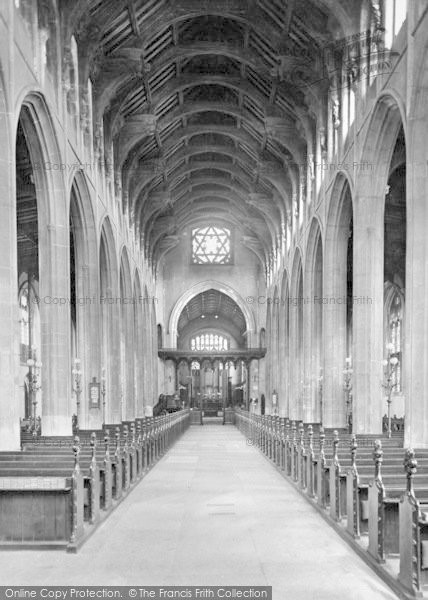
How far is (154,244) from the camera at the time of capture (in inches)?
1794

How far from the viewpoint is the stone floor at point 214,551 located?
22.8ft

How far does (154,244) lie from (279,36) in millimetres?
23212

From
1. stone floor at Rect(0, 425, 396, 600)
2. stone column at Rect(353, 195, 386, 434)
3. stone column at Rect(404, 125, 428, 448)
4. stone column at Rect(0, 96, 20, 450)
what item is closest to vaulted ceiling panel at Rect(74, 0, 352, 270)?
stone column at Rect(353, 195, 386, 434)

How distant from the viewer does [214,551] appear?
27.2 ft

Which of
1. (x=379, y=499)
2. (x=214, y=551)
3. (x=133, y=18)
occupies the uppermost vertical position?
(x=133, y=18)

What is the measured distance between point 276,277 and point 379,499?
3512 centimetres

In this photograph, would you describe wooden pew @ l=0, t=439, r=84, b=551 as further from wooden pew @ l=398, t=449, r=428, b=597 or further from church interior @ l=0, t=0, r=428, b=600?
wooden pew @ l=398, t=449, r=428, b=597

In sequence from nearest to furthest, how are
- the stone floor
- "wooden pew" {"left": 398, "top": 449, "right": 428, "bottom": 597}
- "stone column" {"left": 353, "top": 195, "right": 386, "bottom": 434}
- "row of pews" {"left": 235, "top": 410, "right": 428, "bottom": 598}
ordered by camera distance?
"wooden pew" {"left": 398, "top": 449, "right": 428, "bottom": 597}, "row of pews" {"left": 235, "top": 410, "right": 428, "bottom": 598}, the stone floor, "stone column" {"left": 353, "top": 195, "right": 386, "bottom": 434}

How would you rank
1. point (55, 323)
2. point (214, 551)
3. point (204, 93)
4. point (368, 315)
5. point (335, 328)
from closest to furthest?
point (214, 551) < point (55, 323) < point (368, 315) < point (335, 328) < point (204, 93)

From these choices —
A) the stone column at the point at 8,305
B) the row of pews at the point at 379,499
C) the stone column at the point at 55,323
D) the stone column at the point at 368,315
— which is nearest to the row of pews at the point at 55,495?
the stone column at the point at 8,305

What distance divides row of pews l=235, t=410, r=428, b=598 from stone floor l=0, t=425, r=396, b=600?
243mm

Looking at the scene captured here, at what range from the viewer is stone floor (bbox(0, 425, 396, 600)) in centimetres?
694

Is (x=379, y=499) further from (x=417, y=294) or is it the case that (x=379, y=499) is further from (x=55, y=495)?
(x=417, y=294)

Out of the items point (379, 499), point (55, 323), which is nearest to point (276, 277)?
point (55, 323)
